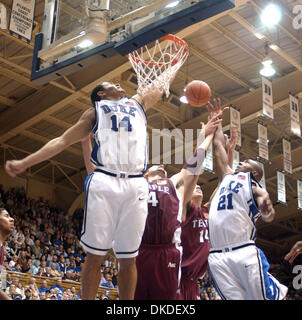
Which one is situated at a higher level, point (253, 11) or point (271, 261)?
point (253, 11)

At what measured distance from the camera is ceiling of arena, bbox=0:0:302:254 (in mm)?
13023

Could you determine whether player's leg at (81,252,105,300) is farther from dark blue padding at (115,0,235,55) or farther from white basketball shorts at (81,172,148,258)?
dark blue padding at (115,0,235,55)

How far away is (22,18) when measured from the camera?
9.26m

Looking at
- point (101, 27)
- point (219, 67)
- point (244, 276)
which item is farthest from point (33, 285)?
point (219, 67)

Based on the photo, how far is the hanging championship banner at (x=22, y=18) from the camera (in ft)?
29.6

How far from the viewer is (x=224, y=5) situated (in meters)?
4.59

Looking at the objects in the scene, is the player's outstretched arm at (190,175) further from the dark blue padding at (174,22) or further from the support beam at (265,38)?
the support beam at (265,38)

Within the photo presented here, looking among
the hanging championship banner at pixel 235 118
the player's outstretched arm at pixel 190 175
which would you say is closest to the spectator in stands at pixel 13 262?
the hanging championship banner at pixel 235 118

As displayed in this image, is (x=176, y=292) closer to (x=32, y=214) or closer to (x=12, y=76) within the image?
(x=12, y=76)

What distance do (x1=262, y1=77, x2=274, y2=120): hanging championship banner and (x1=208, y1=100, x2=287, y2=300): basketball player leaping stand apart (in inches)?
330

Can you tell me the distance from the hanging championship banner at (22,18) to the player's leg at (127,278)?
6202 millimetres

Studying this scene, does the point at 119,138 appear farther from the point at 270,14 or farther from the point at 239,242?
the point at 270,14

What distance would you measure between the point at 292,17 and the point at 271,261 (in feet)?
57.6

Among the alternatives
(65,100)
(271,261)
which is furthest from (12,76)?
(271,261)
